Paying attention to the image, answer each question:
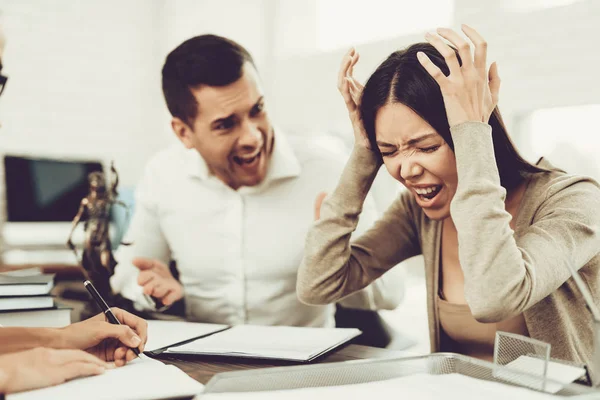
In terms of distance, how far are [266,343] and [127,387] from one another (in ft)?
0.98

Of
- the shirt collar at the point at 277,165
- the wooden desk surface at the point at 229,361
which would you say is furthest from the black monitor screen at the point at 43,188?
the wooden desk surface at the point at 229,361

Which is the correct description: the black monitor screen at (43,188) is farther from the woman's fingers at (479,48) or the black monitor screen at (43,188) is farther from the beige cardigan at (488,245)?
the woman's fingers at (479,48)

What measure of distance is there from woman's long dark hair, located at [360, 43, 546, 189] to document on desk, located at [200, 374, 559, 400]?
42 centimetres

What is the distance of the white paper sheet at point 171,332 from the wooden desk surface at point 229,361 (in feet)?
0.26

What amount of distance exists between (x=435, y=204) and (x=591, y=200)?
242 mm

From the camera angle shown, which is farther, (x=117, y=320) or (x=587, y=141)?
(x=587, y=141)

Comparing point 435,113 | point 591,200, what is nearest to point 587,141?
point 591,200

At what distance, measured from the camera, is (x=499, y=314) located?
81 cm

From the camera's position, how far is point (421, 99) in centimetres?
91

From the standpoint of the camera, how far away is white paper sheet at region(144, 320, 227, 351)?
95cm

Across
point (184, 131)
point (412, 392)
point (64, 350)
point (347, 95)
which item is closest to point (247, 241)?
point (184, 131)

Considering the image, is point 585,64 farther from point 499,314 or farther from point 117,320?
point 117,320

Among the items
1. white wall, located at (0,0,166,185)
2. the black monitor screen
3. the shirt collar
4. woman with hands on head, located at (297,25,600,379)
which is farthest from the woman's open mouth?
white wall, located at (0,0,166,185)

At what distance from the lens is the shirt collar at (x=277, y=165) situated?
155cm
